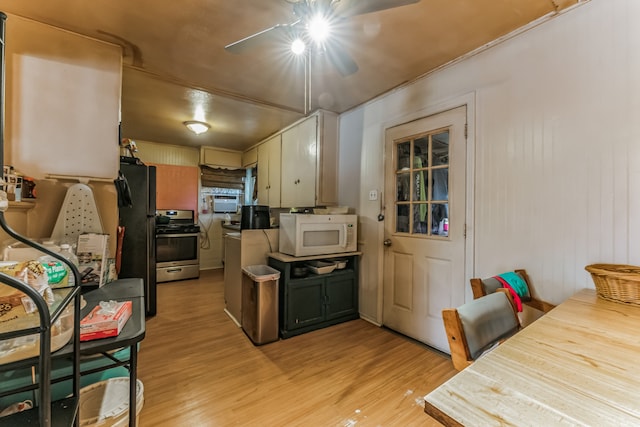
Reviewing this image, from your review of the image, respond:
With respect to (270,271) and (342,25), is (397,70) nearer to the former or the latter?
(342,25)

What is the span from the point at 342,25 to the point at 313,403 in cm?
232

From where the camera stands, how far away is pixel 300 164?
3477 mm

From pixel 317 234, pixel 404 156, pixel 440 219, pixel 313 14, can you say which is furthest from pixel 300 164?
pixel 313 14

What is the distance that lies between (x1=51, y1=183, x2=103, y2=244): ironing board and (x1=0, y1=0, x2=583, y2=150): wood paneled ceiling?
107cm

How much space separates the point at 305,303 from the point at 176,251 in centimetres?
278

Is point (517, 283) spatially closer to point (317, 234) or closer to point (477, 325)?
point (477, 325)

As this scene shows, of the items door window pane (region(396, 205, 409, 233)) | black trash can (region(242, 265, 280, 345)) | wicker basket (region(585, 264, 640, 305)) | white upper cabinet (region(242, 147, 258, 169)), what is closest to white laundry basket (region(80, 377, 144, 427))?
black trash can (region(242, 265, 280, 345))

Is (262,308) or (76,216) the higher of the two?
(76,216)

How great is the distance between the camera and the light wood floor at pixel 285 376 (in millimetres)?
1559

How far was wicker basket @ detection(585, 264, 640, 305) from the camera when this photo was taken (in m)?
1.17

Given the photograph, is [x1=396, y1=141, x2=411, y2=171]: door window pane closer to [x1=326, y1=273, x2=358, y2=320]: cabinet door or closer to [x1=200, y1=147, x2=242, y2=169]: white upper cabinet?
[x1=326, y1=273, x2=358, y2=320]: cabinet door

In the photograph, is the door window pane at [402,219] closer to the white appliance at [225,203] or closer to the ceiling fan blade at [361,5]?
the ceiling fan blade at [361,5]

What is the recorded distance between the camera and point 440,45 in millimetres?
1955

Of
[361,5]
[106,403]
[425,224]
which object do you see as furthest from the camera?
[425,224]
